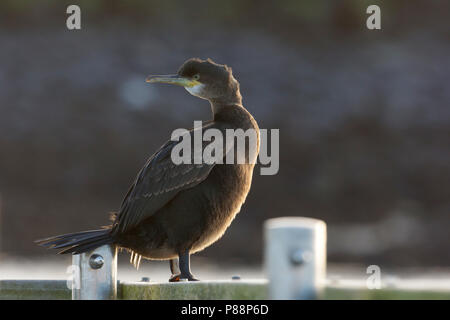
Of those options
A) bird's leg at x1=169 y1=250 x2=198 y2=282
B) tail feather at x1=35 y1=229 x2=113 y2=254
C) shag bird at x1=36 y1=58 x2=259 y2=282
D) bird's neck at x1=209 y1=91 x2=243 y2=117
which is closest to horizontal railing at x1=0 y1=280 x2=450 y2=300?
tail feather at x1=35 y1=229 x2=113 y2=254

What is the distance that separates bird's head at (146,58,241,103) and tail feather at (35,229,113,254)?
4.06ft

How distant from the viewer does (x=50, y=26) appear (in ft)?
83.0

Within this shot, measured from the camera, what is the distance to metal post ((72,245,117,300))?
6016 millimetres

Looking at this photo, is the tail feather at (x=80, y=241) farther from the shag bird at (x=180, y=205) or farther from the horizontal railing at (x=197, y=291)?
the horizontal railing at (x=197, y=291)

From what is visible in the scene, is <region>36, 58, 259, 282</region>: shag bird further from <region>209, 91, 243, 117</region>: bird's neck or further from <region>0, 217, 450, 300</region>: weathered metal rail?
<region>0, 217, 450, 300</region>: weathered metal rail

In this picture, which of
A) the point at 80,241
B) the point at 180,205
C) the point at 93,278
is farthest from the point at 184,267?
the point at 93,278

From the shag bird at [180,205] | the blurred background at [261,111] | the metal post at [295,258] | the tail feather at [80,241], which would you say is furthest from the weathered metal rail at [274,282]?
the blurred background at [261,111]

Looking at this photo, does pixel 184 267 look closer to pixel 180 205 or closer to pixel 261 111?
pixel 180 205

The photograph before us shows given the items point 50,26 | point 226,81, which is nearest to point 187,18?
point 50,26

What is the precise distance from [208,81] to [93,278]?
6.44ft

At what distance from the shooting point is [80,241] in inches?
258

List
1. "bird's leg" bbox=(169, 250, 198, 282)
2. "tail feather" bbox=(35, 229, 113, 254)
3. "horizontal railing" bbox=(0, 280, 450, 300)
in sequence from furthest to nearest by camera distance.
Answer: "bird's leg" bbox=(169, 250, 198, 282) < "tail feather" bbox=(35, 229, 113, 254) < "horizontal railing" bbox=(0, 280, 450, 300)
